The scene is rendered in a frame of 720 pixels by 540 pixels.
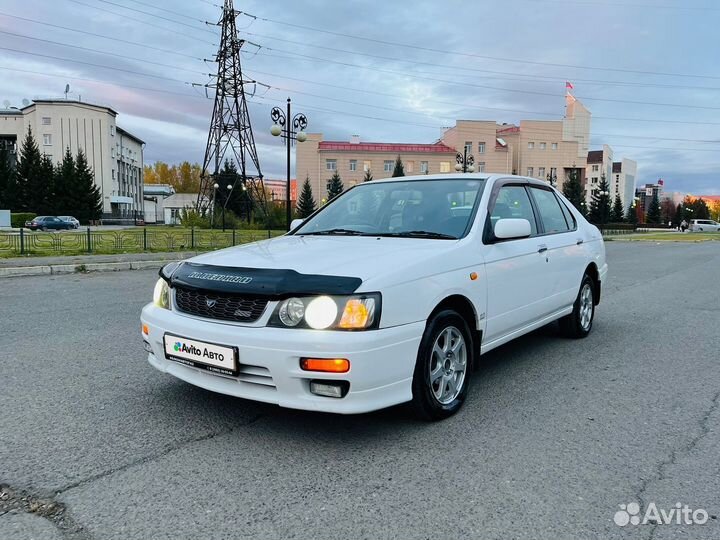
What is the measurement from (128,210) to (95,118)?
1719 cm

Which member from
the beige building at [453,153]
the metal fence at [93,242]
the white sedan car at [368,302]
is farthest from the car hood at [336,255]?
the beige building at [453,153]

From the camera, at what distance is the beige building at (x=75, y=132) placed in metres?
75.6

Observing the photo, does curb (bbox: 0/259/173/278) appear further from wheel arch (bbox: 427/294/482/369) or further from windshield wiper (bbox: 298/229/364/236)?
wheel arch (bbox: 427/294/482/369)

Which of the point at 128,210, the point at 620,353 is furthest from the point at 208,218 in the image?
the point at 128,210

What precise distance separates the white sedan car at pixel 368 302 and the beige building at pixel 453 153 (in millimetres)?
71636

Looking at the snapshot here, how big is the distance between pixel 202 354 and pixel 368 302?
1066mm

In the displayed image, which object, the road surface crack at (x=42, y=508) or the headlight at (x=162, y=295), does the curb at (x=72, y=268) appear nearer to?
the headlight at (x=162, y=295)

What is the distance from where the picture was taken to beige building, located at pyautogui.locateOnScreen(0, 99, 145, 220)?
75.6 m

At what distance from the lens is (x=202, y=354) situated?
3.18m

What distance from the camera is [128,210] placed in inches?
3524

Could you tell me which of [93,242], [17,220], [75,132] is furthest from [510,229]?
[75,132]

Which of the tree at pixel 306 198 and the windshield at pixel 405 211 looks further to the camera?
the tree at pixel 306 198

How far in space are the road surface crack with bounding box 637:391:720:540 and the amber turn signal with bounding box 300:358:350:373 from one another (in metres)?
1.57

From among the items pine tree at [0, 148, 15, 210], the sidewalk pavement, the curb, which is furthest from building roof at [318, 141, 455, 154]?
the curb
